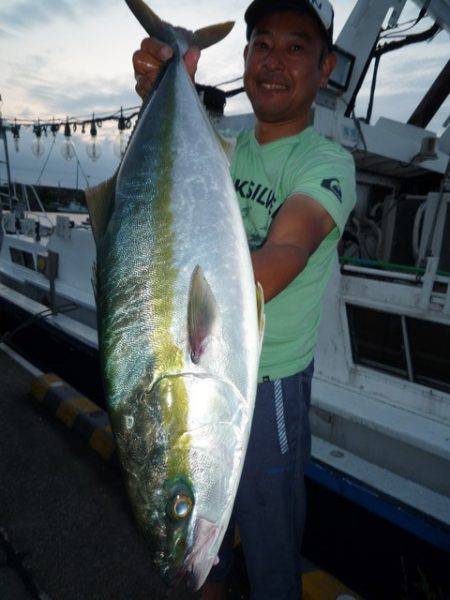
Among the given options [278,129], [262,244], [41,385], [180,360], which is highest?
[278,129]

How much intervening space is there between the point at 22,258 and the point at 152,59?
6.65 m

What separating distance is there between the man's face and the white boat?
1455 mm

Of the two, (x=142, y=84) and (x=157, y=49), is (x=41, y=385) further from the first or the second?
(x=157, y=49)

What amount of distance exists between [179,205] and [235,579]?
88.9 inches

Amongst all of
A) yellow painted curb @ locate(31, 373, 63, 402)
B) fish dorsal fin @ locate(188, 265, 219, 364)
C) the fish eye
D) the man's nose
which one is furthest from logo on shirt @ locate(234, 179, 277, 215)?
yellow painted curb @ locate(31, 373, 63, 402)

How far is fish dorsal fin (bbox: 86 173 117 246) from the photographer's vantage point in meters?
1.19

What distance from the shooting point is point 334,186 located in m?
1.24

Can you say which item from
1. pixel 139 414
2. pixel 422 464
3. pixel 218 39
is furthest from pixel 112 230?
pixel 422 464

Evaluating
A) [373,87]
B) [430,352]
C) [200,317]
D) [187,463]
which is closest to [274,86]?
[200,317]

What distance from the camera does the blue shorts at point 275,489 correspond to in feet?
5.09

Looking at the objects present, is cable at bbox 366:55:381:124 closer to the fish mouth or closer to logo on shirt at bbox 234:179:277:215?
logo on shirt at bbox 234:179:277:215

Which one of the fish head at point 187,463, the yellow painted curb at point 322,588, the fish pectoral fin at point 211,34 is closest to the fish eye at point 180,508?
the fish head at point 187,463

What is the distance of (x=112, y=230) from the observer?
44.1 inches

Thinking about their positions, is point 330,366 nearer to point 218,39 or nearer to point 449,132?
point 218,39
